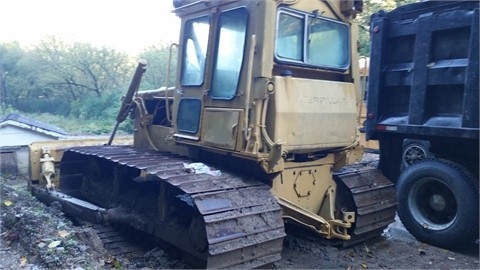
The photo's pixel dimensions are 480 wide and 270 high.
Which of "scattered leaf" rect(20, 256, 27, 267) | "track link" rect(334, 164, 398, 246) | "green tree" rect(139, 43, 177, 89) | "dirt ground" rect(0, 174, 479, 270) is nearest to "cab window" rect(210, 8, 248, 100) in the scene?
"track link" rect(334, 164, 398, 246)

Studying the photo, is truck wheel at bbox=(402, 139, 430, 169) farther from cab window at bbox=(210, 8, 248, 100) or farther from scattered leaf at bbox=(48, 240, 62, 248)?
scattered leaf at bbox=(48, 240, 62, 248)

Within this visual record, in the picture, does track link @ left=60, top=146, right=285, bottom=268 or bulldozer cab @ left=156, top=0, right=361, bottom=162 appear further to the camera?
bulldozer cab @ left=156, top=0, right=361, bottom=162

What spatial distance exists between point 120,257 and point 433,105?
3967 mm

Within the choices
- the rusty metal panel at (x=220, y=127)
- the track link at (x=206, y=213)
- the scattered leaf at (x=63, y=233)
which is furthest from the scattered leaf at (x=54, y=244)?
the rusty metal panel at (x=220, y=127)

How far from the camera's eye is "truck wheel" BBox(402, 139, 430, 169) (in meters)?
6.40

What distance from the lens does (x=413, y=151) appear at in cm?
653

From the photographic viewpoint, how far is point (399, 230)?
5859 mm

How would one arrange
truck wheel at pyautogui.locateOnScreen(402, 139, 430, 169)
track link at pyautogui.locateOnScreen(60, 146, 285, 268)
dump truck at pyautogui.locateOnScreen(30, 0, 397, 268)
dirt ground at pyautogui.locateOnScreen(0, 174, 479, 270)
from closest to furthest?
1. track link at pyautogui.locateOnScreen(60, 146, 285, 268)
2. dump truck at pyautogui.locateOnScreen(30, 0, 397, 268)
3. dirt ground at pyautogui.locateOnScreen(0, 174, 479, 270)
4. truck wheel at pyautogui.locateOnScreen(402, 139, 430, 169)

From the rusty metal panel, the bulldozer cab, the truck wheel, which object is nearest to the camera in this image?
the bulldozer cab

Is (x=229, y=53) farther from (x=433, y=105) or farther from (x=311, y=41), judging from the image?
(x=433, y=105)

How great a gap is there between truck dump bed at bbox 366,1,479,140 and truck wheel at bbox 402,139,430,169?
68 centimetres

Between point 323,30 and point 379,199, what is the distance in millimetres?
1885

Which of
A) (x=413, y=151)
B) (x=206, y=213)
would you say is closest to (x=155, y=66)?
(x=413, y=151)

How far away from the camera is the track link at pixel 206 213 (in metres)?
3.19
